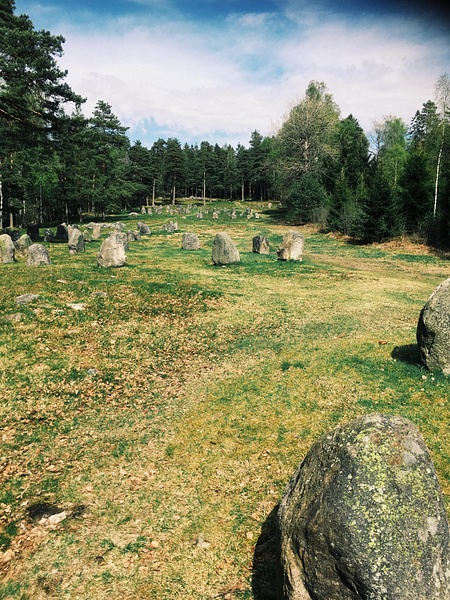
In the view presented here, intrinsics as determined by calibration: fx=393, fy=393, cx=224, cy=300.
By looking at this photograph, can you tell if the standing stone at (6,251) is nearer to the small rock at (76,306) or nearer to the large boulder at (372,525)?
the small rock at (76,306)

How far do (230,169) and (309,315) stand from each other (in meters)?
90.0

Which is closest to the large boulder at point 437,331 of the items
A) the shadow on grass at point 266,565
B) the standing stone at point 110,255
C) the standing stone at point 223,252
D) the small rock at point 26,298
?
the shadow on grass at point 266,565

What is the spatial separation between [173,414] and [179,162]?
80312mm

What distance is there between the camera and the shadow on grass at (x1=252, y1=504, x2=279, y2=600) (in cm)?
458

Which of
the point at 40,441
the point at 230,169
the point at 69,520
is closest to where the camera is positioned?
the point at 69,520

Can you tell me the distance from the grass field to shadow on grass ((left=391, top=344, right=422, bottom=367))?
62 mm

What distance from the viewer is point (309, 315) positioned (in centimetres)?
1445

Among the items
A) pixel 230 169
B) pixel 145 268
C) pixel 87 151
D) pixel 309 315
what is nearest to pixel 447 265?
pixel 309 315

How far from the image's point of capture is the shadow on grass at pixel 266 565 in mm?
4578

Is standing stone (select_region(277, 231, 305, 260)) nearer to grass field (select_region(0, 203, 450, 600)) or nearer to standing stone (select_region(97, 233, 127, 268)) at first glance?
grass field (select_region(0, 203, 450, 600))

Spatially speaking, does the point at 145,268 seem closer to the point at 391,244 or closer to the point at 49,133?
the point at 49,133

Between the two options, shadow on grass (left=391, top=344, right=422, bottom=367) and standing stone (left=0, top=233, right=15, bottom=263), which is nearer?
shadow on grass (left=391, top=344, right=422, bottom=367)

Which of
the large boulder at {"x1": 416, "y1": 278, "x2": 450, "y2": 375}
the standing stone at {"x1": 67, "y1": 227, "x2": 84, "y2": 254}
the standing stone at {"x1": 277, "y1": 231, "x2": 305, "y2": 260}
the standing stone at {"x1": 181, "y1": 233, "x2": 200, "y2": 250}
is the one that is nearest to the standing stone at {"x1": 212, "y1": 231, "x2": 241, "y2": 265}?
the standing stone at {"x1": 277, "y1": 231, "x2": 305, "y2": 260}

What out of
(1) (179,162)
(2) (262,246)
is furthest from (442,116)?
(1) (179,162)
